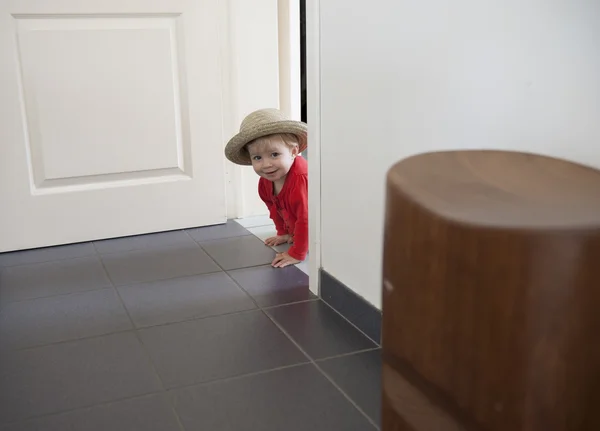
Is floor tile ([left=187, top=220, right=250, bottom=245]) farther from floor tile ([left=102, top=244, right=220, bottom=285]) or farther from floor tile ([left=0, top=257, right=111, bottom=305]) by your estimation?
floor tile ([left=0, top=257, right=111, bottom=305])

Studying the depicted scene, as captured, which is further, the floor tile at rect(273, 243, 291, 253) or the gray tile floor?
the floor tile at rect(273, 243, 291, 253)

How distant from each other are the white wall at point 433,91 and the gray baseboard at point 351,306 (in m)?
0.02

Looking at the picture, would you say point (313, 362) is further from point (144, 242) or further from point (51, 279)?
point (144, 242)

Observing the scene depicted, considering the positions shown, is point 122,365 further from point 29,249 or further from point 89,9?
point 89,9

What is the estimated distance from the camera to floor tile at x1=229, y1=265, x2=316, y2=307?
5.34ft

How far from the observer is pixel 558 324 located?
21.0 inches

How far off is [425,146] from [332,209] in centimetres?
41

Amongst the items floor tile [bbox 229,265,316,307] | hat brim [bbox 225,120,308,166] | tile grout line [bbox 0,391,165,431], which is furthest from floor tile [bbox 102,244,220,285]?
tile grout line [bbox 0,391,165,431]

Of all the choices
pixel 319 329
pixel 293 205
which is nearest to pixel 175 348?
pixel 319 329

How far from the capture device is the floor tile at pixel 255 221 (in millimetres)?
2295

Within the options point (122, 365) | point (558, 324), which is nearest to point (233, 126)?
point (122, 365)

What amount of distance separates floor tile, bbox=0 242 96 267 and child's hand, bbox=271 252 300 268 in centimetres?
57

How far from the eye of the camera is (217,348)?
1371 mm

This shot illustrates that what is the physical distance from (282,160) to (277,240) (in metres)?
0.28
